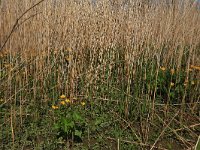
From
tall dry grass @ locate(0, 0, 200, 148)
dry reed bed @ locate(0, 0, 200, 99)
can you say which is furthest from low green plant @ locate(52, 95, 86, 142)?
dry reed bed @ locate(0, 0, 200, 99)

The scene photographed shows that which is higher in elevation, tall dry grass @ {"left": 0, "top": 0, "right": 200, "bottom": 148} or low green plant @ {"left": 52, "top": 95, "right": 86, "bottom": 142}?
tall dry grass @ {"left": 0, "top": 0, "right": 200, "bottom": 148}

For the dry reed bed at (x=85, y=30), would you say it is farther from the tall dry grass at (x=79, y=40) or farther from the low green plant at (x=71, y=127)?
the low green plant at (x=71, y=127)

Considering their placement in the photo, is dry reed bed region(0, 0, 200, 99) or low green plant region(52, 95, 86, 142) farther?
dry reed bed region(0, 0, 200, 99)

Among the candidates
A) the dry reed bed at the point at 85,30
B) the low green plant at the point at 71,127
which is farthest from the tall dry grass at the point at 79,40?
the low green plant at the point at 71,127

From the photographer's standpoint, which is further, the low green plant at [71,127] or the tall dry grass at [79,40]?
the tall dry grass at [79,40]

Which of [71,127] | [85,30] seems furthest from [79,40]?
[71,127]

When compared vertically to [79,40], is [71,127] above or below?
below

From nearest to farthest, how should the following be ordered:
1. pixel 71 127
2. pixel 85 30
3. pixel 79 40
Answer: pixel 71 127
pixel 79 40
pixel 85 30

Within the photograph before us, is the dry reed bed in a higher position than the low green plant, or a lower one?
higher

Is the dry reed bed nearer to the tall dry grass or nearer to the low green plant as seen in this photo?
the tall dry grass

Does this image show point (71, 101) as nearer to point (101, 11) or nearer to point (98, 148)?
point (98, 148)

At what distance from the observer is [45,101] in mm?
2375

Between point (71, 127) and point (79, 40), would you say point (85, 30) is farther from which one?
point (71, 127)

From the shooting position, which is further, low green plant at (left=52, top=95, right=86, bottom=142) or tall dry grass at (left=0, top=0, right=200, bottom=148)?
tall dry grass at (left=0, top=0, right=200, bottom=148)
